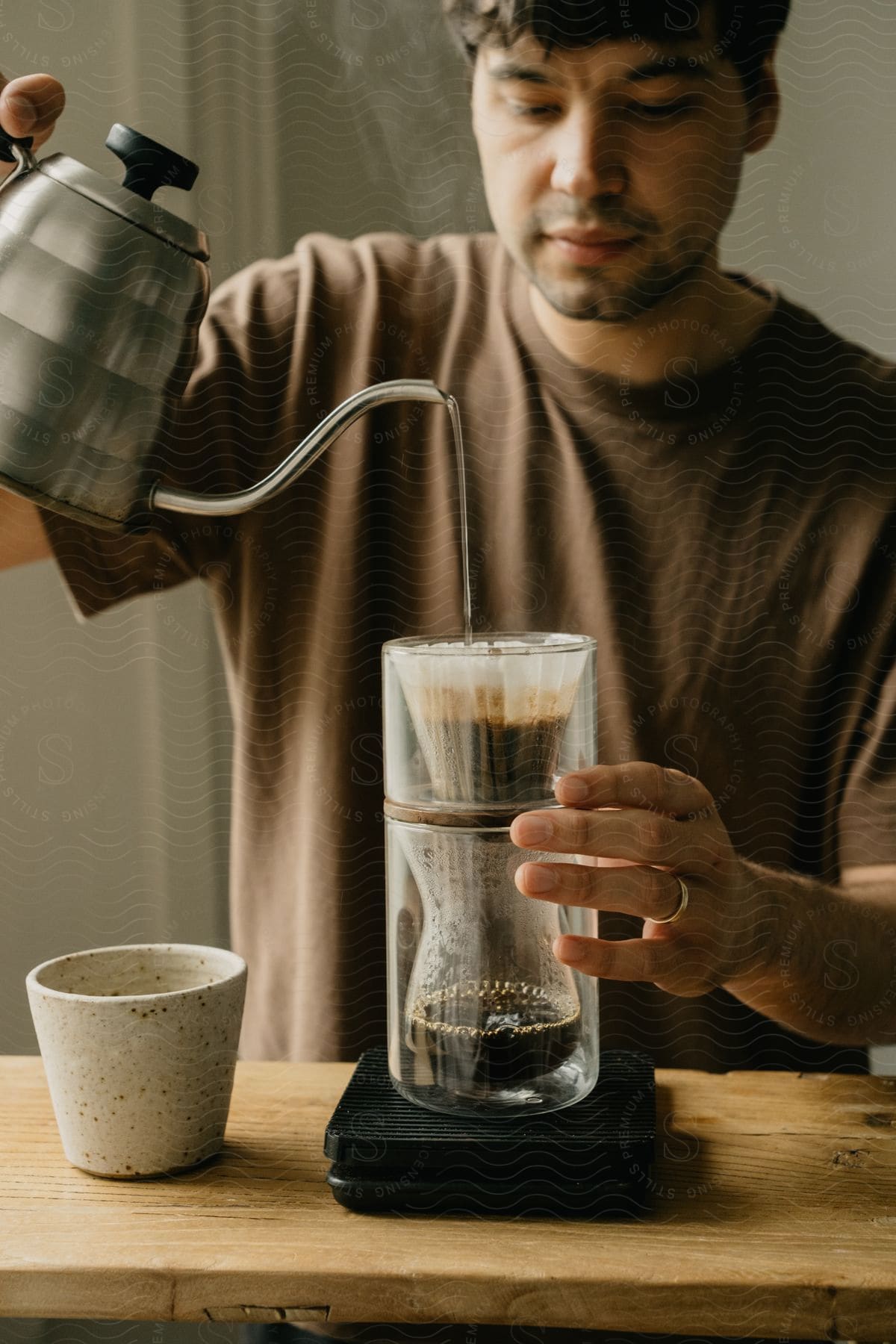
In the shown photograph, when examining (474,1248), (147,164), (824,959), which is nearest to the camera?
(474,1248)

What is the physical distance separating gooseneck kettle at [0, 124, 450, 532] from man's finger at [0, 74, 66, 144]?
0.09 ft

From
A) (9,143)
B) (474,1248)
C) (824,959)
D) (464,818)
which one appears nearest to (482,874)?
(464,818)

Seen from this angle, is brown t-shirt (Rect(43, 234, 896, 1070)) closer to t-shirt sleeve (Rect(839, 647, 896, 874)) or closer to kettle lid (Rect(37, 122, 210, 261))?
t-shirt sleeve (Rect(839, 647, 896, 874))

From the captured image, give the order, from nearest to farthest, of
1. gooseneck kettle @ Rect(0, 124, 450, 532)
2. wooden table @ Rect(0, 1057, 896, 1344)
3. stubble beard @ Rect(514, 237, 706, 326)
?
1. wooden table @ Rect(0, 1057, 896, 1344)
2. gooseneck kettle @ Rect(0, 124, 450, 532)
3. stubble beard @ Rect(514, 237, 706, 326)

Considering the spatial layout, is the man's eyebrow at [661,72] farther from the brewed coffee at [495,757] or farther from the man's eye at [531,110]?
the brewed coffee at [495,757]

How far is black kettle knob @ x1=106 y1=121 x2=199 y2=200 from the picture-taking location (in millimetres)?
530

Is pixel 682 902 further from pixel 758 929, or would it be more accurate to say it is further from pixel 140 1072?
pixel 140 1072

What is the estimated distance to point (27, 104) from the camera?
571 mm

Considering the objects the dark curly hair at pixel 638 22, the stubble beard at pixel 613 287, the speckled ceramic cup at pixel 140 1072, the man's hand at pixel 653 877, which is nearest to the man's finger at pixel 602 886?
the man's hand at pixel 653 877

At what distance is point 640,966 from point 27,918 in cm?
45

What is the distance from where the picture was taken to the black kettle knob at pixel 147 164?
53cm

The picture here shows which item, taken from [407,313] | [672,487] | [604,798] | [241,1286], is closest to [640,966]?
[604,798]

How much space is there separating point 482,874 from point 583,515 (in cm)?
32

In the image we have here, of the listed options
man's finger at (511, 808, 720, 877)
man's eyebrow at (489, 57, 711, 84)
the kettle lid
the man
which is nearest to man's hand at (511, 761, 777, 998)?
man's finger at (511, 808, 720, 877)
